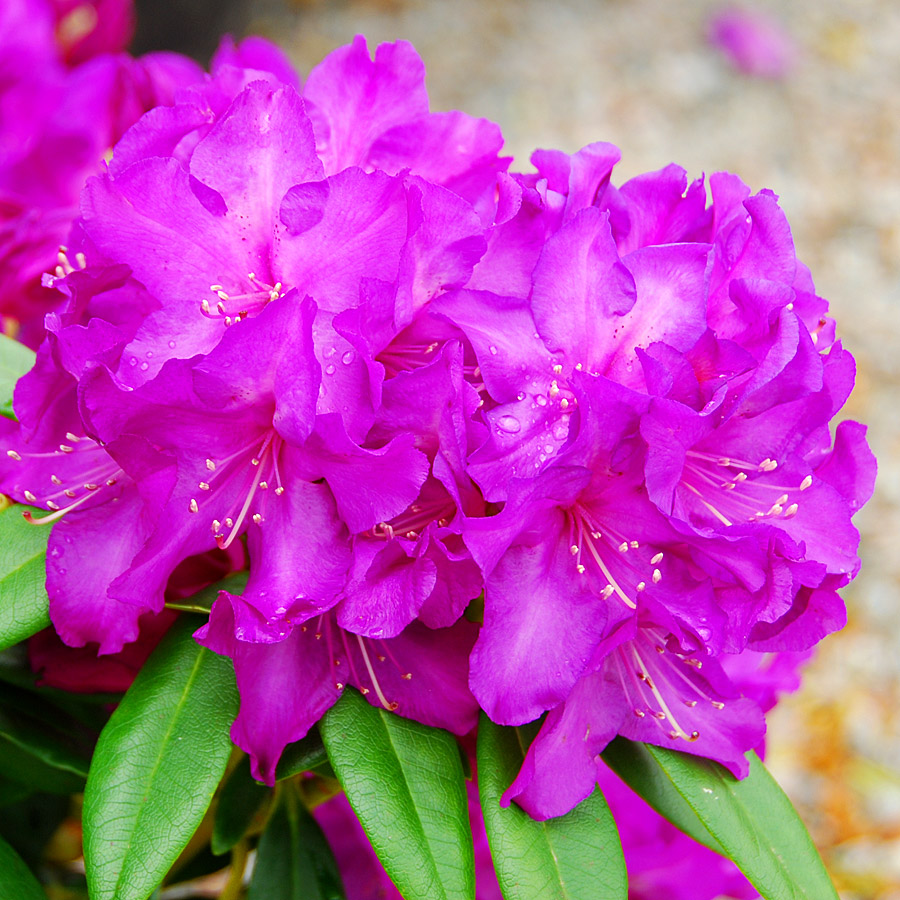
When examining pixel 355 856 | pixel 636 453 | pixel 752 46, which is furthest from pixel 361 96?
pixel 752 46

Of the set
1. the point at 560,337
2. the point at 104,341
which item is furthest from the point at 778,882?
the point at 104,341

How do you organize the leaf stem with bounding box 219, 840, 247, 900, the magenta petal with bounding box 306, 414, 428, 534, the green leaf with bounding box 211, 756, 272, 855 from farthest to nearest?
the leaf stem with bounding box 219, 840, 247, 900 → the green leaf with bounding box 211, 756, 272, 855 → the magenta petal with bounding box 306, 414, 428, 534

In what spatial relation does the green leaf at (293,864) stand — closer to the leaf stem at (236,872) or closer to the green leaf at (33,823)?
the leaf stem at (236,872)

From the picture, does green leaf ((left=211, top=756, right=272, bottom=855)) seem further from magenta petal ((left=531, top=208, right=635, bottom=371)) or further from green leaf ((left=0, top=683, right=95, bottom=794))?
magenta petal ((left=531, top=208, right=635, bottom=371))

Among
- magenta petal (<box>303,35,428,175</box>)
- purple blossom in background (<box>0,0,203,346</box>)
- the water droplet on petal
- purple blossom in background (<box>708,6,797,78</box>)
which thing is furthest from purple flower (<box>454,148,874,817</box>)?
purple blossom in background (<box>708,6,797,78</box>)

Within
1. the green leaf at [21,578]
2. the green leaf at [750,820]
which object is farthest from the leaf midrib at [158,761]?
the green leaf at [750,820]

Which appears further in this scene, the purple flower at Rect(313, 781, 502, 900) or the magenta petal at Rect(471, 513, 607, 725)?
the purple flower at Rect(313, 781, 502, 900)

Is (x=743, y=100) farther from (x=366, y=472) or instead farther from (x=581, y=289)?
(x=366, y=472)
